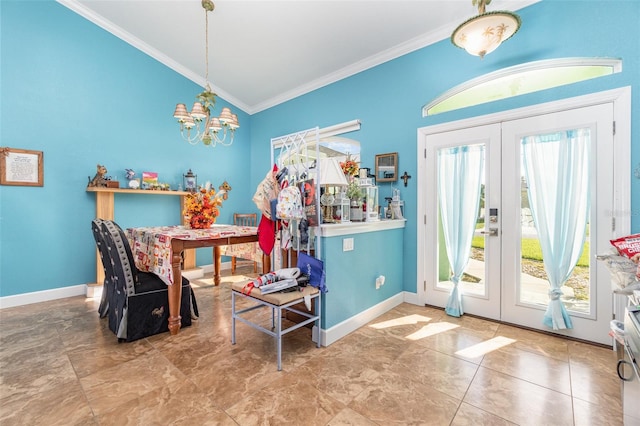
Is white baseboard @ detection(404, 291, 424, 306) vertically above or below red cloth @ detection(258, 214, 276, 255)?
below

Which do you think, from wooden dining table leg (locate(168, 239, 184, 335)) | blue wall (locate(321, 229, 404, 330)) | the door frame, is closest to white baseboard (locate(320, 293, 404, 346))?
blue wall (locate(321, 229, 404, 330))

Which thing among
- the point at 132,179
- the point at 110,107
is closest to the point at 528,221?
the point at 132,179

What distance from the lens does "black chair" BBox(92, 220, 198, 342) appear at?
7.86 ft

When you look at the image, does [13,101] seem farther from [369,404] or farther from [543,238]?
[543,238]

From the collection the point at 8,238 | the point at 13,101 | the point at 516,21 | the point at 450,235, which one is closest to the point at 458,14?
the point at 516,21

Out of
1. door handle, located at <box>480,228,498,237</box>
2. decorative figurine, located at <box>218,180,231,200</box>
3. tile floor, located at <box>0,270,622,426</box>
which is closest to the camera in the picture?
tile floor, located at <box>0,270,622,426</box>

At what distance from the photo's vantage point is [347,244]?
255 centimetres

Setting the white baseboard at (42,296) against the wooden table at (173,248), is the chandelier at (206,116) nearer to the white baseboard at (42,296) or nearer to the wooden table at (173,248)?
the wooden table at (173,248)

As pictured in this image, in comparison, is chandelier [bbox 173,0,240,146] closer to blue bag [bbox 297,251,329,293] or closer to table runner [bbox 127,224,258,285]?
table runner [bbox 127,224,258,285]

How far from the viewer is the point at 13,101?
10.7 ft

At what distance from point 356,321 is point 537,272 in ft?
5.90

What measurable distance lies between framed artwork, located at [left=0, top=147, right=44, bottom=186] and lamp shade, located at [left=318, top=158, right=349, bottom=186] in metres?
3.62

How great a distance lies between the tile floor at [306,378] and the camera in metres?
1.57

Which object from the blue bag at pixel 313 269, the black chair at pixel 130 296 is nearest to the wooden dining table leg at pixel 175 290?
the black chair at pixel 130 296
